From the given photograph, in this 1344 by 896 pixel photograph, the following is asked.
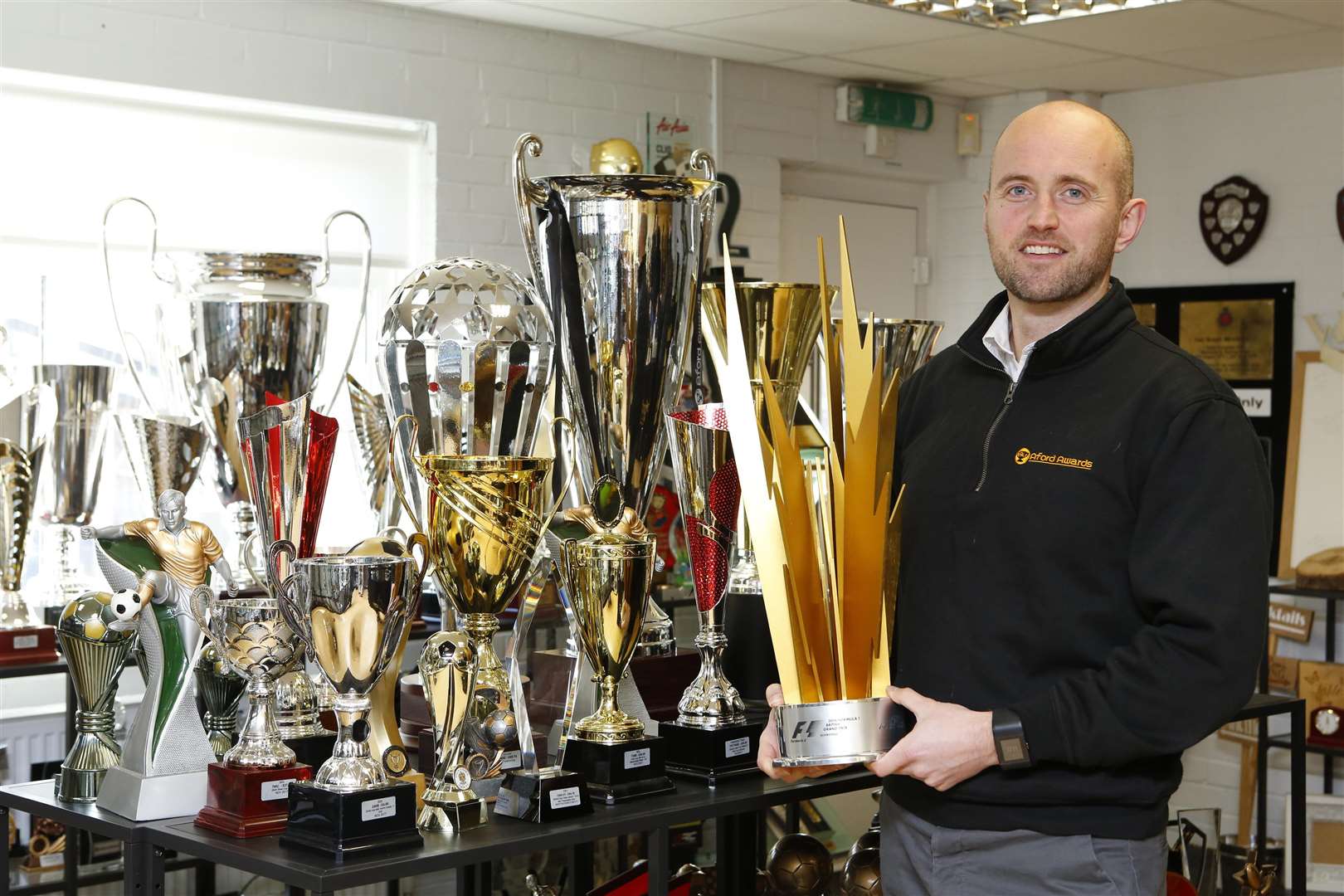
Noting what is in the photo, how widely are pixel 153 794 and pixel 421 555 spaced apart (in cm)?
40

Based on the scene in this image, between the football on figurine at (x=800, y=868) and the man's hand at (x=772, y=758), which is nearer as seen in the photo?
the man's hand at (x=772, y=758)

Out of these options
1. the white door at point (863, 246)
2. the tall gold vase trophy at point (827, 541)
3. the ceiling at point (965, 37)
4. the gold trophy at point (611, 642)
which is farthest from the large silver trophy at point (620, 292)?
the white door at point (863, 246)

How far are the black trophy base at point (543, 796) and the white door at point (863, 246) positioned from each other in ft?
12.7

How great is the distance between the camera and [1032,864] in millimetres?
1665

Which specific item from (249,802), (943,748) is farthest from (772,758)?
(249,802)

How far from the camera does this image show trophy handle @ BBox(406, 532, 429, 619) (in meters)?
1.64

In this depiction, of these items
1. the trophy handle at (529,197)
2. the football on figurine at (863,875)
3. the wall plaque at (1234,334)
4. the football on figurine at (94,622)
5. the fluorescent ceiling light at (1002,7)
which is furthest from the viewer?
the wall plaque at (1234,334)

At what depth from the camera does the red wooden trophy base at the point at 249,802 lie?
5.27 ft

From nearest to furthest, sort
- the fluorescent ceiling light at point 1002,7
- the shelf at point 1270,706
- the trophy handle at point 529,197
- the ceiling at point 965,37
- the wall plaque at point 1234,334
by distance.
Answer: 1. the trophy handle at point 529,197
2. the shelf at point 1270,706
3. the fluorescent ceiling light at point 1002,7
4. the ceiling at point 965,37
5. the wall plaque at point 1234,334

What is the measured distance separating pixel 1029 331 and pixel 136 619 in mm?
1064

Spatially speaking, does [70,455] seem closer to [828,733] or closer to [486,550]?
[486,550]

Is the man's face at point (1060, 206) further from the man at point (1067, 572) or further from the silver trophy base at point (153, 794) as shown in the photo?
the silver trophy base at point (153, 794)

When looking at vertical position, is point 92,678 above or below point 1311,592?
above

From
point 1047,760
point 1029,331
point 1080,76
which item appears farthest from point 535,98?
point 1047,760
